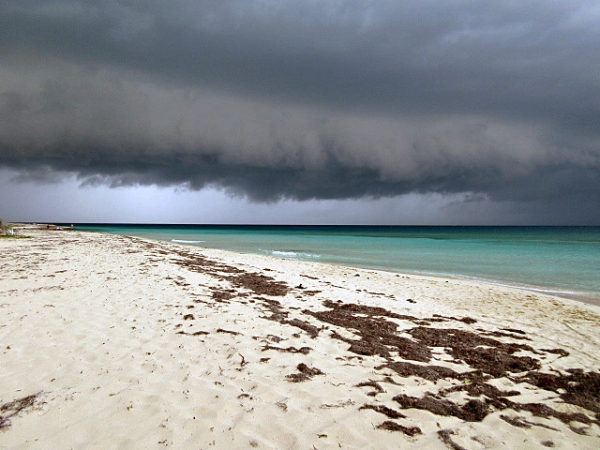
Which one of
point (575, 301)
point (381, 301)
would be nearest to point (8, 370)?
point (381, 301)

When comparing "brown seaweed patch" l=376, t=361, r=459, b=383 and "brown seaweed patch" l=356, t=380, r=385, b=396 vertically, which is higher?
"brown seaweed patch" l=356, t=380, r=385, b=396

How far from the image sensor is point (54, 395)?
15.1ft

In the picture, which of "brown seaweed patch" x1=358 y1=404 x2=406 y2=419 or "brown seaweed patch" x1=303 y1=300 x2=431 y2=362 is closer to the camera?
"brown seaweed patch" x1=358 y1=404 x2=406 y2=419

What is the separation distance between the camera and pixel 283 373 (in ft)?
18.2

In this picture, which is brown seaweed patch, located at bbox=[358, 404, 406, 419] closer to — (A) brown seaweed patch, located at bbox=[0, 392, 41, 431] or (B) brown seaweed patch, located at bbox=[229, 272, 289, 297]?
(A) brown seaweed patch, located at bbox=[0, 392, 41, 431]

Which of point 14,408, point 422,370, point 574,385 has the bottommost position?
point 574,385

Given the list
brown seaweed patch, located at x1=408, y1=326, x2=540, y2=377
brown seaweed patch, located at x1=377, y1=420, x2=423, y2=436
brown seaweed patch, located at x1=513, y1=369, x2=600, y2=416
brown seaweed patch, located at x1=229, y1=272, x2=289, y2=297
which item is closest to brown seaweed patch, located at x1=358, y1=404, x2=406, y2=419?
brown seaweed patch, located at x1=377, y1=420, x2=423, y2=436

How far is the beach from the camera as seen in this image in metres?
4.04

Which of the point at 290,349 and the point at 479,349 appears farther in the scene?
the point at 479,349

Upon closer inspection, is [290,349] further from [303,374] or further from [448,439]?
[448,439]

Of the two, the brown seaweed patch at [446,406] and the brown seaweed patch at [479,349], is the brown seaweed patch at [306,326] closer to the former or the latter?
the brown seaweed patch at [479,349]

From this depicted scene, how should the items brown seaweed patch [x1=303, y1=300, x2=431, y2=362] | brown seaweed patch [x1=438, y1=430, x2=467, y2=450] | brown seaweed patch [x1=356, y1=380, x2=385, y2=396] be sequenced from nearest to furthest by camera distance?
brown seaweed patch [x1=438, y1=430, x2=467, y2=450] < brown seaweed patch [x1=356, y1=380, x2=385, y2=396] < brown seaweed patch [x1=303, y1=300, x2=431, y2=362]

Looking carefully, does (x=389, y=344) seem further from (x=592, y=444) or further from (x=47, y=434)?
(x=47, y=434)

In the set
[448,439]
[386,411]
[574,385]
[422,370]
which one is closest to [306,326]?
[422,370]
